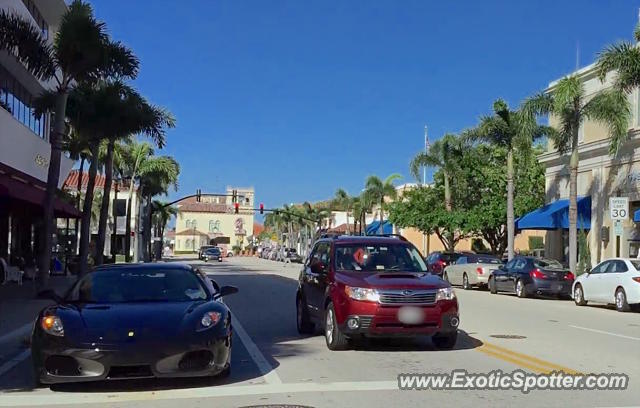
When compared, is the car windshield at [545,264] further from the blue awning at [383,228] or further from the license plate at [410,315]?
the blue awning at [383,228]

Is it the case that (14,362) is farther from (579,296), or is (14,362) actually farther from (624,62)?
(624,62)

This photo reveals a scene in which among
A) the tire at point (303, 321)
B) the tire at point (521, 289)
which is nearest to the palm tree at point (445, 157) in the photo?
the tire at point (521, 289)

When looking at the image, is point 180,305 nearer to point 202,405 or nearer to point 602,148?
point 202,405

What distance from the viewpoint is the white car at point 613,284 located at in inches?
766

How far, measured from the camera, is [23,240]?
36750 millimetres

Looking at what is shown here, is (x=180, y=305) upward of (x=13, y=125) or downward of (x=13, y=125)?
downward

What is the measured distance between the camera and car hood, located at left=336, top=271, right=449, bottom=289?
1023 centimetres

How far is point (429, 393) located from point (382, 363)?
188 centimetres

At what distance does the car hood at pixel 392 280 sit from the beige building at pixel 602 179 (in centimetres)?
2103

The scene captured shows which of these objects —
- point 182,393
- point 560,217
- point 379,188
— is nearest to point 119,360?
point 182,393

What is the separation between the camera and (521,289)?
81.6 ft

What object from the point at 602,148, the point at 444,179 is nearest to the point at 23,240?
the point at 444,179

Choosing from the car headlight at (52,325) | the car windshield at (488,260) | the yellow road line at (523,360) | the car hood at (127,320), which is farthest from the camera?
the car windshield at (488,260)

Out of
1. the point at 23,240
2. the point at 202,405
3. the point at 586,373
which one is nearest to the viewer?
the point at 202,405
